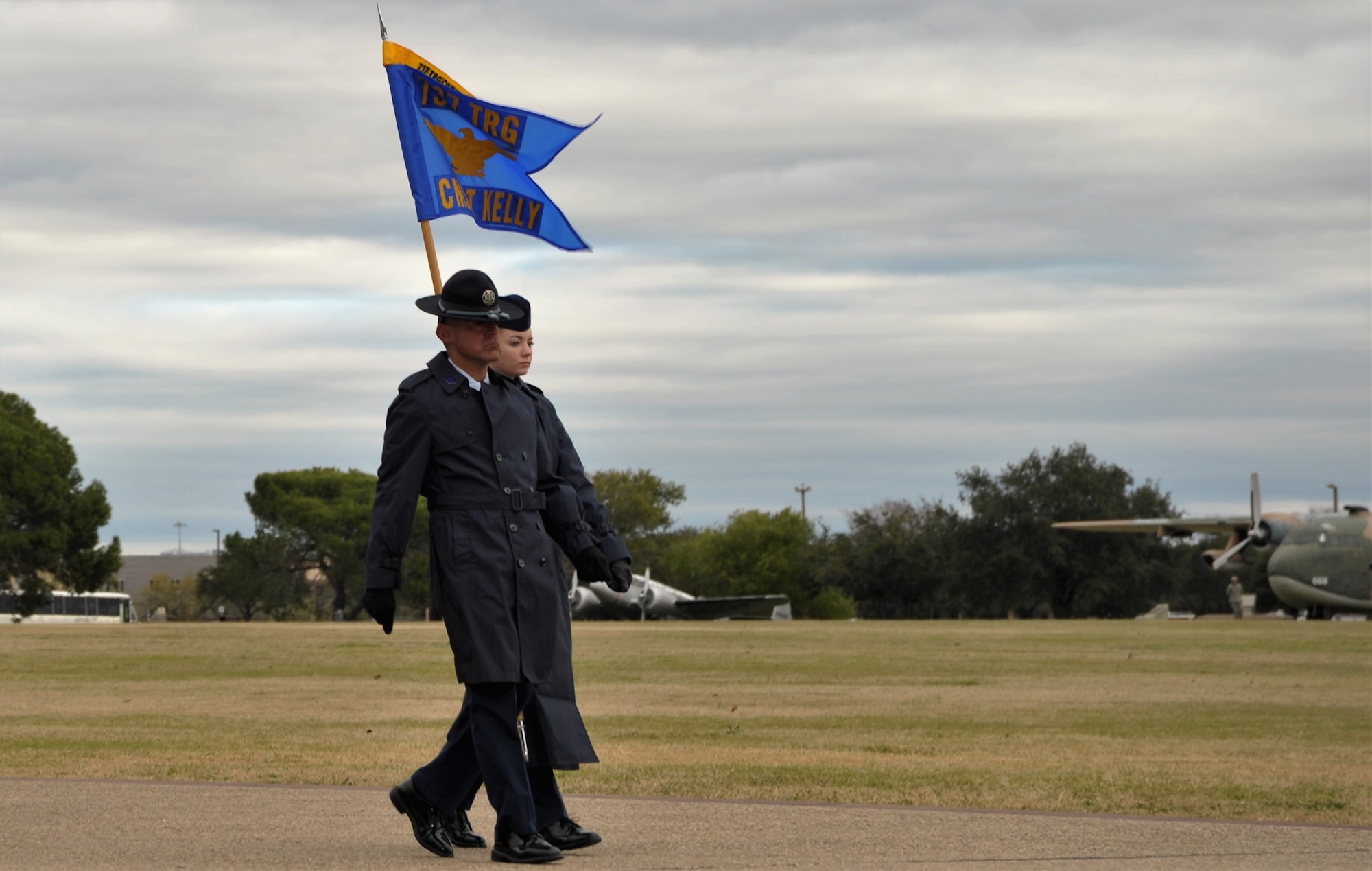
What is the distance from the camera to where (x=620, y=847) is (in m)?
6.16

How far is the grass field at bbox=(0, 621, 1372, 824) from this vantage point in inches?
359

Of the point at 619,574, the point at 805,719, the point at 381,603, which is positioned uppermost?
the point at 619,574

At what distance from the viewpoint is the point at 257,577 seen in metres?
82.3

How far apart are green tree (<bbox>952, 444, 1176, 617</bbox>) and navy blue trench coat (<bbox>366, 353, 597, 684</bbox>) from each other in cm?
6546

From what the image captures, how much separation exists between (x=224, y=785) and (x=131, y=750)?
10.6 ft

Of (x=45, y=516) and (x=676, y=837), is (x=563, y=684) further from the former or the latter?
(x=45, y=516)

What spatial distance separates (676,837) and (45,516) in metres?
55.5

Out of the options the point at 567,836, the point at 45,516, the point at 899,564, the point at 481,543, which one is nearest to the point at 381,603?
the point at 481,543

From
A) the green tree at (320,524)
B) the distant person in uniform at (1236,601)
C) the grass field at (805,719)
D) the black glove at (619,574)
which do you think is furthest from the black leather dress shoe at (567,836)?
the green tree at (320,524)

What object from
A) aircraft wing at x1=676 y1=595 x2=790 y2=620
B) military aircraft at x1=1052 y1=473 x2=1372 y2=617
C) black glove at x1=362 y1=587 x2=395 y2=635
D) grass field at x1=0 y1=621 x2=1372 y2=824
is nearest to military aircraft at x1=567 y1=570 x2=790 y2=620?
aircraft wing at x1=676 y1=595 x2=790 y2=620

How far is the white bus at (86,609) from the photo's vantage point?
76.2 m

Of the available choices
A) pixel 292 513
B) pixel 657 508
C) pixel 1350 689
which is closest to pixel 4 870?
pixel 1350 689

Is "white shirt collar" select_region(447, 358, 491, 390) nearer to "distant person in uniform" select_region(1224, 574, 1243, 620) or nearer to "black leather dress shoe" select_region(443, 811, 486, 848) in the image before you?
"black leather dress shoe" select_region(443, 811, 486, 848)

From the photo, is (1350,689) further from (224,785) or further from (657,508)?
(657,508)
